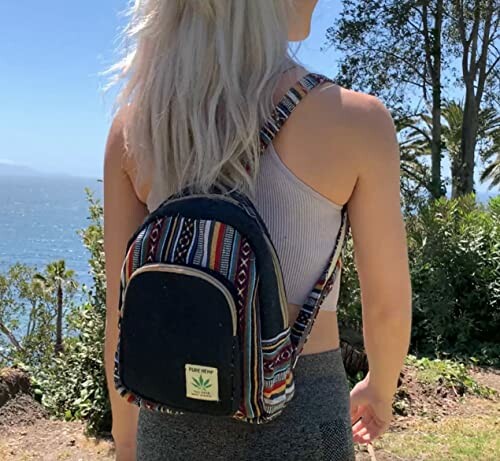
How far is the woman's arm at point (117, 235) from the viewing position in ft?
4.28

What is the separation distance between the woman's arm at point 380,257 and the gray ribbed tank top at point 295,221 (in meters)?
0.06

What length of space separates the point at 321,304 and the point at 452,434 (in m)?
4.33

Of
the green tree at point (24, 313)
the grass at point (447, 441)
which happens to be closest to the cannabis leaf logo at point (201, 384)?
the grass at point (447, 441)

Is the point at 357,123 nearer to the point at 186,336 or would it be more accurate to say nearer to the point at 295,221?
the point at 295,221

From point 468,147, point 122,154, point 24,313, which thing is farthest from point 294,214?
point 468,147

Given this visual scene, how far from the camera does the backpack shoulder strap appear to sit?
1073mm

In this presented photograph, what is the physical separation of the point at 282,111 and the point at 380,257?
0.32 m

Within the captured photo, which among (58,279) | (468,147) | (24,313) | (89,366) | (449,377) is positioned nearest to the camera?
(89,366)

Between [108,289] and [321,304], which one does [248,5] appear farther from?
[108,289]

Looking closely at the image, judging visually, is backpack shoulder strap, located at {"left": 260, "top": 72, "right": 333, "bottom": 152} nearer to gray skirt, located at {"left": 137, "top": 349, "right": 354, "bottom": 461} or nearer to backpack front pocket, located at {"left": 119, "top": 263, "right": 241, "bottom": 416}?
backpack front pocket, located at {"left": 119, "top": 263, "right": 241, "bottom": 416}

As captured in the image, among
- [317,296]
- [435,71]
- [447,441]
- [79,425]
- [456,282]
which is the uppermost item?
[435,71]

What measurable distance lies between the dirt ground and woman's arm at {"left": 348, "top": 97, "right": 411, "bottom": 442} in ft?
10.5

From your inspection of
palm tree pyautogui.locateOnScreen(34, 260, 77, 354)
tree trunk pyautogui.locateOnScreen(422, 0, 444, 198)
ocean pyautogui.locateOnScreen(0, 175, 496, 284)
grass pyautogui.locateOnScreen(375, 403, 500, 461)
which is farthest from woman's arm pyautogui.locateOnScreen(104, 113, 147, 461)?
tree trunk pyautogui.locateOnScreen(422, 0, 444, 198)

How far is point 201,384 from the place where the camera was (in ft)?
3.24
